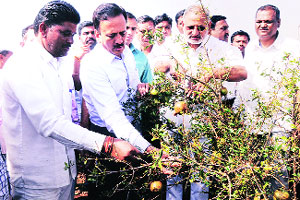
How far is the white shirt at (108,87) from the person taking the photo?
9.26 feet

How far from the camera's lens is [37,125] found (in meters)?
2.18

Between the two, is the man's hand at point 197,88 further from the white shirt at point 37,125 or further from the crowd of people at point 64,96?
the white shirt at point 37,125

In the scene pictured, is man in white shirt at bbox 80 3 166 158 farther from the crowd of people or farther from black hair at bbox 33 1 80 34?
black hair at bbox 33 1 80 34

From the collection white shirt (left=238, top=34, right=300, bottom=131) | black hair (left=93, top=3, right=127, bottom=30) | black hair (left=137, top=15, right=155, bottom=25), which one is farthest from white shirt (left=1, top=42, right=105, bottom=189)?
black hair (left=137, top=15, right=155, bottom=25)

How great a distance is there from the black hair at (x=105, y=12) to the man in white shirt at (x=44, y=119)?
26.2 inches

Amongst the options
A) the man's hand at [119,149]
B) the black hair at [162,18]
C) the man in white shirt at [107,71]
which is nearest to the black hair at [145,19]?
the black hair at [162,18]

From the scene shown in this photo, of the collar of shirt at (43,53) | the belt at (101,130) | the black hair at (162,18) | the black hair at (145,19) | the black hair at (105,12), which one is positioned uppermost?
the black hair at (162,18)

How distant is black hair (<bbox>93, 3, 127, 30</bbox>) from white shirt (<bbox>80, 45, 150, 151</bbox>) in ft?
0.98

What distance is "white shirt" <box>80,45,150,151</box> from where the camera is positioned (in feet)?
9.26

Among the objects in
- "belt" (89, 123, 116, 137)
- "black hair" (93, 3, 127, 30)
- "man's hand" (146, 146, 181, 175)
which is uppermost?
"black hair" (93, 3, 127, 30)

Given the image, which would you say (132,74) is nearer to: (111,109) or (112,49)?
(112,49)

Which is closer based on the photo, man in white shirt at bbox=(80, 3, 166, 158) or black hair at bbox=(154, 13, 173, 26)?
man in white shirt at bbox=(80, 3, 166, 158)

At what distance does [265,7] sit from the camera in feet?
15.6

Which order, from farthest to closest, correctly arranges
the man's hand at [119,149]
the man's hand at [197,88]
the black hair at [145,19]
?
the black hair at [145,19] < the man's hand at [197,88] < the man's hand at [119,149]
